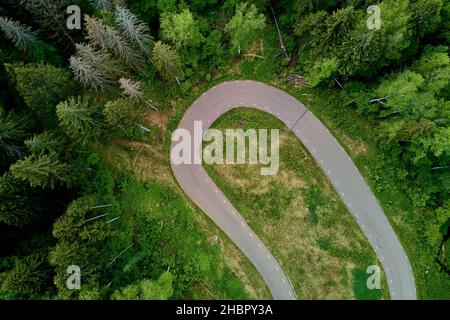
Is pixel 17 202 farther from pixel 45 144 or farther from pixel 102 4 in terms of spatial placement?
pixel 102 4

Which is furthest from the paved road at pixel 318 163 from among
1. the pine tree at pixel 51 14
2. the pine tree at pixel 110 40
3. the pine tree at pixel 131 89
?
the pine tree at pixel 51 14

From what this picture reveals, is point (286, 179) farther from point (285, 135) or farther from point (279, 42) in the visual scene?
point (279, 42)

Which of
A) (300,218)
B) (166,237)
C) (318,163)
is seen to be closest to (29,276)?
(166,237)

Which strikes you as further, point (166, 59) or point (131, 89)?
point (166, 59)

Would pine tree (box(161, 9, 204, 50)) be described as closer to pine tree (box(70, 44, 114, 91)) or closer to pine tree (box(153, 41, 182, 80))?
pine tree (box(153, 41, 182, 80))

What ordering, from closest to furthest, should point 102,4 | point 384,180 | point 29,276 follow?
1. point 29,276
2. point 102,4
3. point 384,180
